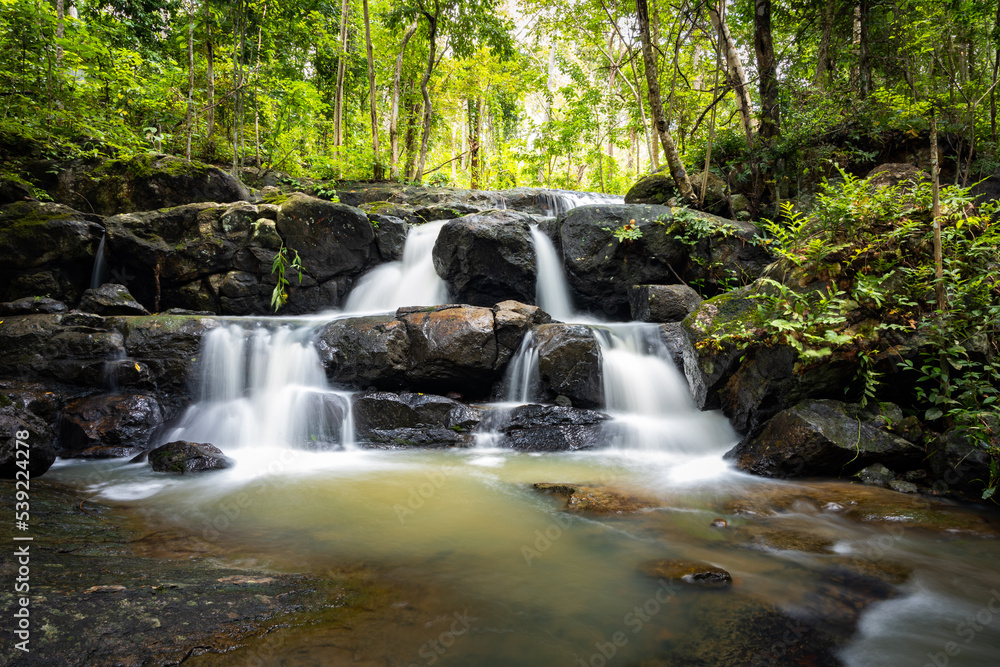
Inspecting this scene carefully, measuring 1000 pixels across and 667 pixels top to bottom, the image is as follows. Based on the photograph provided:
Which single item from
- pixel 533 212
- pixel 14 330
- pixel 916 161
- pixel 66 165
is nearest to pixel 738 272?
pixel 916 161

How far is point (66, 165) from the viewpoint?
31.0ft

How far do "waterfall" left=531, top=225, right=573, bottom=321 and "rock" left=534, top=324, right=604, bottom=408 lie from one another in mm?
2549

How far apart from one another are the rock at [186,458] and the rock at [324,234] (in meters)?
4.64

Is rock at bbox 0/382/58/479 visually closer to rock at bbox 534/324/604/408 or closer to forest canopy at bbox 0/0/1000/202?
rock at bbox 534/324/604/408

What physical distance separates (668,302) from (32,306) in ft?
31.0

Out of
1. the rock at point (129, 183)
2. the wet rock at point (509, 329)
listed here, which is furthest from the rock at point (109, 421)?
the rock at point (129, 183)

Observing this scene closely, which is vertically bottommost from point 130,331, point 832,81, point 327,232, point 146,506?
point 146,506

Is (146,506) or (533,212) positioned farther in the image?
(533,212)

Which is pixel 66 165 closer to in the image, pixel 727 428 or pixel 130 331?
pixel 130 331

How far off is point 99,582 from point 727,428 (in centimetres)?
579

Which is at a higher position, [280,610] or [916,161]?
[916,161]

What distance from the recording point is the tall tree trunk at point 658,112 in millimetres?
8492

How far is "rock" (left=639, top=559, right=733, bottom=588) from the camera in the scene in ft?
8.43

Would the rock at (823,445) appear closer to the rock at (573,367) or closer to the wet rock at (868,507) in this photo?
the wet rock at (868,507)
